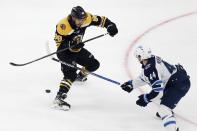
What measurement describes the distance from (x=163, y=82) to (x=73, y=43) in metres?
0.91

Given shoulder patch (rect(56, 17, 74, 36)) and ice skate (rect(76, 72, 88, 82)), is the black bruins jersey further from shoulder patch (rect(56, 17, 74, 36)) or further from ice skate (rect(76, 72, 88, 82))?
ice skate (rect(76, 72, 88, 82))

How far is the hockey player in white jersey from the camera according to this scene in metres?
3.99

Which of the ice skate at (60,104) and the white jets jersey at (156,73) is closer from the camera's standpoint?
the white jets jersey at (156,73)

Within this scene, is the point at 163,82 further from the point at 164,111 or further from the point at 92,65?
the point at 92,65

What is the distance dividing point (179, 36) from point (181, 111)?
66.8 inches

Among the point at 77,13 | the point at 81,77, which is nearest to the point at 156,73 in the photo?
the point at 77,13

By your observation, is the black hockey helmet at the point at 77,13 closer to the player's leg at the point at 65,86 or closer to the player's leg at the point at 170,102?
the player's leg at the point at 65,86

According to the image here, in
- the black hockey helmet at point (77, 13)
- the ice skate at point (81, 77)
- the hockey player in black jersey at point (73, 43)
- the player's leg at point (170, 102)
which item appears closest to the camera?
the player's leg at point (170, 102)

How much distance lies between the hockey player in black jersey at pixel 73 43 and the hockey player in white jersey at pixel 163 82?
638mm

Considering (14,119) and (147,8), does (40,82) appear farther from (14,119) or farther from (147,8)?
(147,8)

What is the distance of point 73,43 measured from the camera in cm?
450

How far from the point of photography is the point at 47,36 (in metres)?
6.02

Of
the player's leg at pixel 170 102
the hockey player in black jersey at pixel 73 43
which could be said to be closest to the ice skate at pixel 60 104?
the hockey player in black jersey at pixel 73 43

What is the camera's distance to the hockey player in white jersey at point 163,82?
399 centimetres
